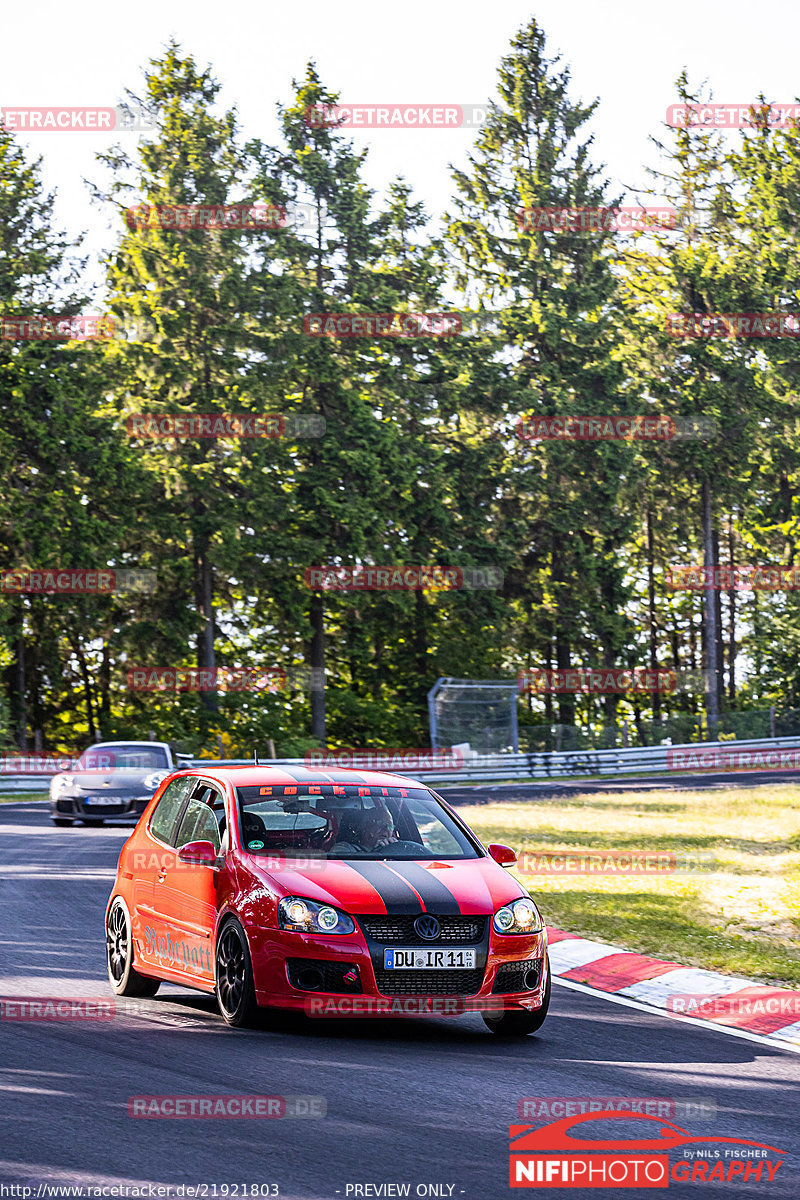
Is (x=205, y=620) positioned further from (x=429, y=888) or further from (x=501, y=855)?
(x=429, y=888)

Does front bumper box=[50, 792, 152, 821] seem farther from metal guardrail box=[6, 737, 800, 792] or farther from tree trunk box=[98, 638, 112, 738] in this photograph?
tree trunk box=[98, 638, 112, 738]

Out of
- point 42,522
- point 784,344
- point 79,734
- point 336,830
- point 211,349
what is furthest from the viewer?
point 784,344

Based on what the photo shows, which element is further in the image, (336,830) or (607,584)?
(607,584)

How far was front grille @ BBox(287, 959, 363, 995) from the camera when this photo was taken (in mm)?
8102

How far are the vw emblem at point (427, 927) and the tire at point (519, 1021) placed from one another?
A: 79 cm

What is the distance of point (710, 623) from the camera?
5488 cm

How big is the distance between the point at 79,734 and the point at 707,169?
33.6 meters

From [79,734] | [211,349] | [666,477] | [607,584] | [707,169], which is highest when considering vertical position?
[707,169]

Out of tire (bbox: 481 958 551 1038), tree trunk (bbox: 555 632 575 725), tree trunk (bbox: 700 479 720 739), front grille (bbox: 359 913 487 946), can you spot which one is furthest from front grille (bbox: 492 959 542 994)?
tree trunk (bbox: 555 632 575 725)

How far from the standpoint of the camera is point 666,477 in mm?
57844

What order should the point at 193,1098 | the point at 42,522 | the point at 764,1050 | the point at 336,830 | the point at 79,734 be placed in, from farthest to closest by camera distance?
1. the point at 79,734
2. the point at 42,522
3. the point at 336,830
4. the point at 764,1050
5. the point at 193,1098

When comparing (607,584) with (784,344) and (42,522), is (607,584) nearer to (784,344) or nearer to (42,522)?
(784,344)

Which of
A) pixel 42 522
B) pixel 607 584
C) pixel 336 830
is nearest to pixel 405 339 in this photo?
pixel 607 584

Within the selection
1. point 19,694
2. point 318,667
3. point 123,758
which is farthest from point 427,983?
point 19,694
